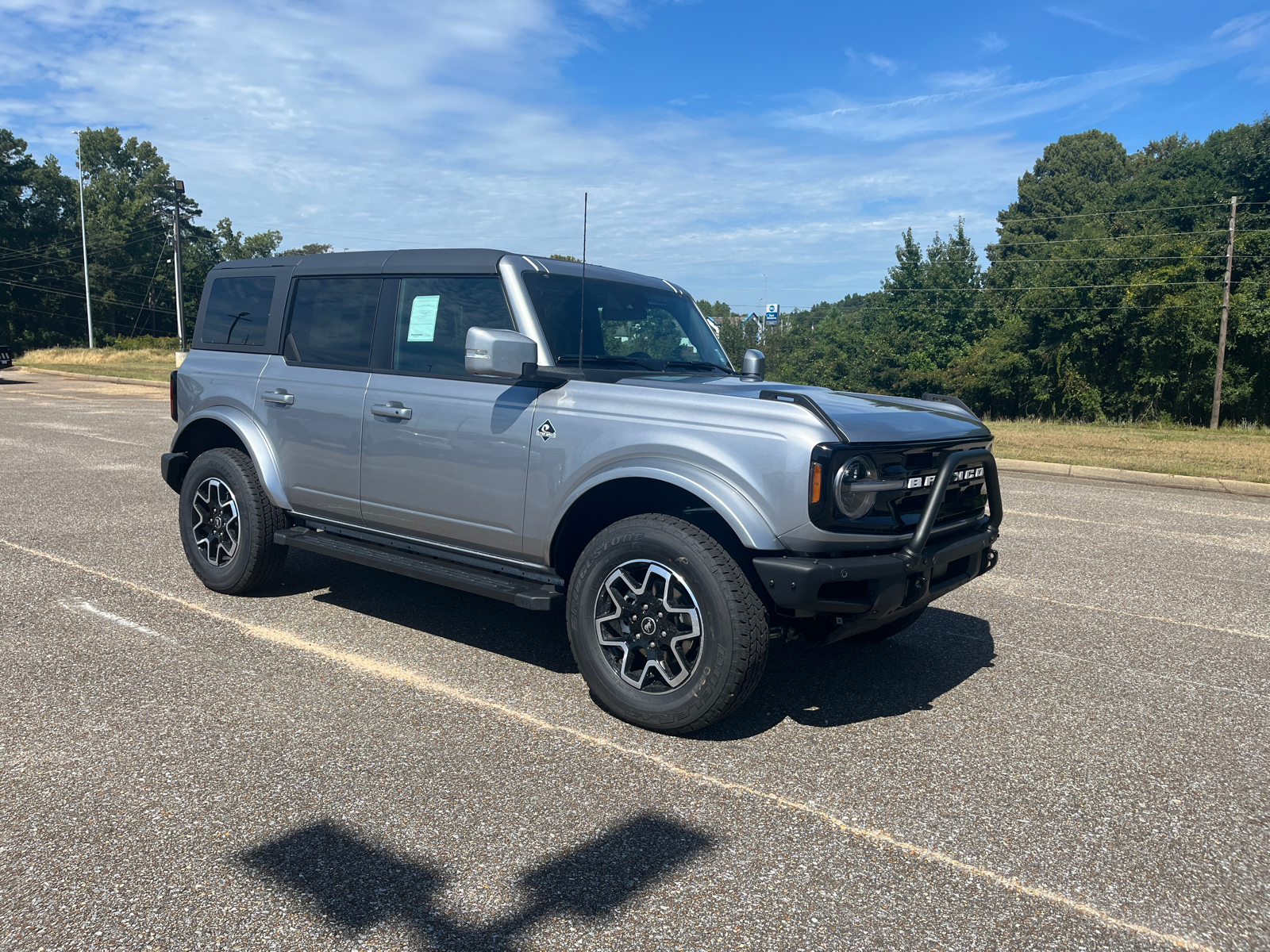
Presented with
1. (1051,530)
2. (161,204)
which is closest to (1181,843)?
(1051,530)

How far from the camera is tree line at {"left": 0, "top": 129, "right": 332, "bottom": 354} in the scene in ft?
284

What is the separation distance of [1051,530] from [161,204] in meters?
99.4

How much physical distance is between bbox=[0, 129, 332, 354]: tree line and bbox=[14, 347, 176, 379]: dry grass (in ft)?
108

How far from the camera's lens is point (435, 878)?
2.74m

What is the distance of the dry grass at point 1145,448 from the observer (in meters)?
14.4

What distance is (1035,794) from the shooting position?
3.41m

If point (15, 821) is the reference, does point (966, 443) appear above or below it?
above

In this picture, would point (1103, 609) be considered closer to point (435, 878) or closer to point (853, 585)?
point (853, 585)

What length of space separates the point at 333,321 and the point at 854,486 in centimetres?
328

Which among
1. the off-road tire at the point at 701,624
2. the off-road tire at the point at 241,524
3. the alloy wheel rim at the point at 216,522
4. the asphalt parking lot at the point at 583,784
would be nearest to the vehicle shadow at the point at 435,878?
the asphalt parking lot at the point at 583,784

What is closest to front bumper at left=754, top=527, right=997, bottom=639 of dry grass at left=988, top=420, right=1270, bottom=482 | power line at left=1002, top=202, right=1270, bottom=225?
dry grass at left=988, top=420, right=1270, bottom=482

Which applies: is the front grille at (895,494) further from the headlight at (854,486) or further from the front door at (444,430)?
the front door at (444,430)

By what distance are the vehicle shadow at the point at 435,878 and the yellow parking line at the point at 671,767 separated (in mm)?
432

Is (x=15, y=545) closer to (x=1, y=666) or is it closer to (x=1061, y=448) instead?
(x=1, y=666)
